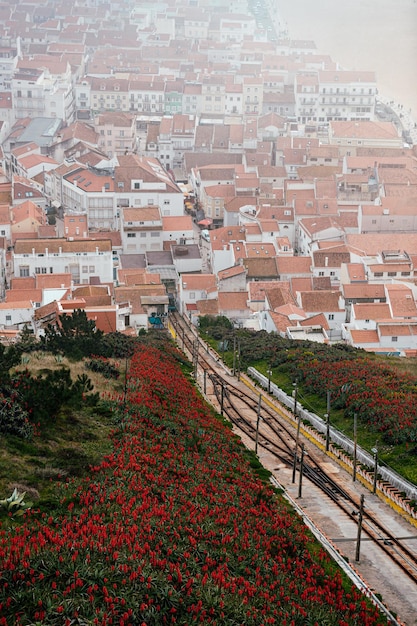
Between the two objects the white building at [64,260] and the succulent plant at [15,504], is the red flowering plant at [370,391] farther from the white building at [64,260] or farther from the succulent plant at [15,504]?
the white building at [64,260]

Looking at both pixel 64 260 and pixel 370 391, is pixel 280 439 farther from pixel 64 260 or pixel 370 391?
pixel 64 260

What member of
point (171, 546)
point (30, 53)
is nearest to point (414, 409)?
point (171, 546)

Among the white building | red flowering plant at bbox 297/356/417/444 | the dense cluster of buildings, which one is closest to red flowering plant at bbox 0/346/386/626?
red flowering plant at bbox 297/356/417/444

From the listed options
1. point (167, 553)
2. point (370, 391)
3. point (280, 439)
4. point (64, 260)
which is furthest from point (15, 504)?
point (64, 260)

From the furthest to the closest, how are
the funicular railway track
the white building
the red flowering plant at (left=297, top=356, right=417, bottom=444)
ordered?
1. the white building
2. the red flowering plant at (left=297, top=356, right=417, bottom=444)
3. the funicular railway track

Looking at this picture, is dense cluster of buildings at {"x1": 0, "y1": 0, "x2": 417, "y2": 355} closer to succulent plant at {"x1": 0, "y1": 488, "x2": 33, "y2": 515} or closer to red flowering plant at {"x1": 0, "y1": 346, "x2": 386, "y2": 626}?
red flowering plant at {"x1": 0, "y1": 346, "x2": 386, "y2": 626}

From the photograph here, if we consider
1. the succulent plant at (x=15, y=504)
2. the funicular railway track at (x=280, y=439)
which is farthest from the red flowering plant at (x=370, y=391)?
the succulent plant at (x=15, y=504)
